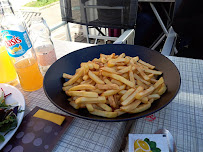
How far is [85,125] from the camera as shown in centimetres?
81

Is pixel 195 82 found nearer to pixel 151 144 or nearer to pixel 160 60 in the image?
pixel 160 60

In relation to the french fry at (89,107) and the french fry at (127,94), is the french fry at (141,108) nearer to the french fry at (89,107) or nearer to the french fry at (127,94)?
the french fry at (127,94)

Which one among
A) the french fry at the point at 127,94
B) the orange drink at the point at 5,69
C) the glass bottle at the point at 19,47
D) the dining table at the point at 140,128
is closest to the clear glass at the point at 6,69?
the orange drink at the point at 5,69

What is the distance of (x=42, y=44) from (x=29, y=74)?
13.7 inches

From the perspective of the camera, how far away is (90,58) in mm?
1174

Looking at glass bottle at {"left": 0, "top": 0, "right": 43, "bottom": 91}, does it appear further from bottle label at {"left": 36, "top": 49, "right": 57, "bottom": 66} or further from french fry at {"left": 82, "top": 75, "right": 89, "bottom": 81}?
french fry at {"left": 82, "top": 75, "right": 89, "bottom": 81}

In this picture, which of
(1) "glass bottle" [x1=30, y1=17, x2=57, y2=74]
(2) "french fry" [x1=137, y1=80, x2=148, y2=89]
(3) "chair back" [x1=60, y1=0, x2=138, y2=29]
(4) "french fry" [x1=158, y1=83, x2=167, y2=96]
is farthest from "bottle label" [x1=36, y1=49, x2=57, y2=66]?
(3) "chair back" [x1=60, y1=0, x2=138, y2=29]

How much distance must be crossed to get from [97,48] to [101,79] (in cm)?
39

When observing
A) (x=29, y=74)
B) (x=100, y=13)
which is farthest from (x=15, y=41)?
(x=100, y=13)

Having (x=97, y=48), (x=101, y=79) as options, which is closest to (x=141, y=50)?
(x=97, y=48)

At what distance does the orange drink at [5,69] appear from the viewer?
3.59 ft

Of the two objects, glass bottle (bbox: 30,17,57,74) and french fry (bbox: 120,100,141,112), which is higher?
glass bottle (bbox: 30,17,57,74)

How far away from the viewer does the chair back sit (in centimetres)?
196

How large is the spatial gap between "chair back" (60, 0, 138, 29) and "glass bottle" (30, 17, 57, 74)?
1000mm
